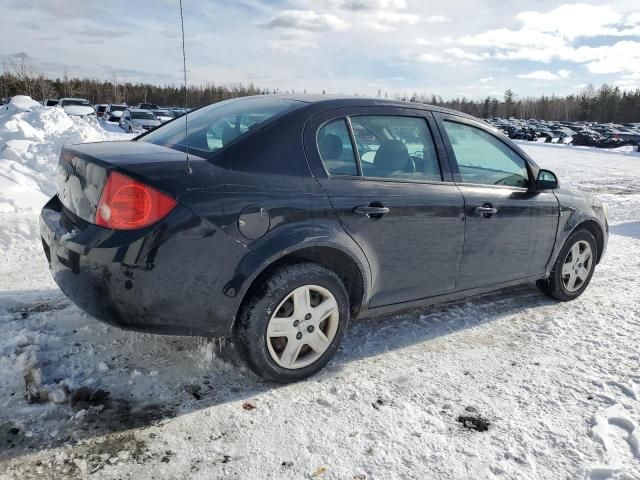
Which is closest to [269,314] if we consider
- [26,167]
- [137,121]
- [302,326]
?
[302,326]

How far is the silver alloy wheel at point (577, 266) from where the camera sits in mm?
4637

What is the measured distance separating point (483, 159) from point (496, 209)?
0.42 meters

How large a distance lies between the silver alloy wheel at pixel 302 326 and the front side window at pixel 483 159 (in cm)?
145

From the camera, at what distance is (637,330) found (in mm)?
4051

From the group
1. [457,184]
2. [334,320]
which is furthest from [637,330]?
[334,320]

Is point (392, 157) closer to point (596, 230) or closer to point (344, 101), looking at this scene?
point (344, 101)

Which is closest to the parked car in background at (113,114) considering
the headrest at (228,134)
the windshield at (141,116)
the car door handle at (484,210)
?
the windshield at (141,116)

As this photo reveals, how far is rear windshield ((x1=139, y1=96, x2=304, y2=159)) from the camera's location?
2996mm

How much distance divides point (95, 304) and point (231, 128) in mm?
1262

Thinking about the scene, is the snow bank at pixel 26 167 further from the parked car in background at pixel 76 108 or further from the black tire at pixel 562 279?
the parked car in background at pixel 76 108

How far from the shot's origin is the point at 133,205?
252 centimetres

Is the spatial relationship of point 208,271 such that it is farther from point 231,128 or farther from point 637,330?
point 637,330

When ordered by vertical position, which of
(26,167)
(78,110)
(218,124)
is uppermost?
(78,110)

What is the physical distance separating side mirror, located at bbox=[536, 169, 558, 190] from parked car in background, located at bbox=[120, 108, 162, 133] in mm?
21658
